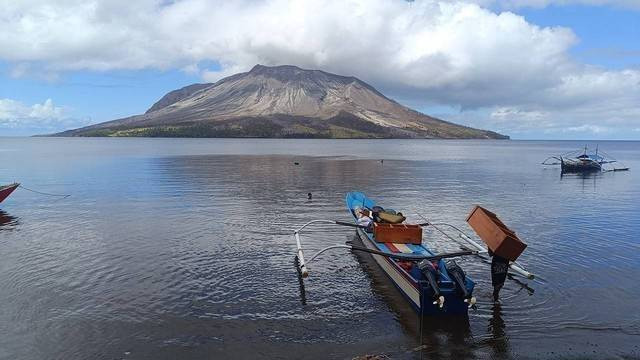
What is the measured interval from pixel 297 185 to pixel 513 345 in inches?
1899

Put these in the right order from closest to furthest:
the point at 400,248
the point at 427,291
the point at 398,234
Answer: the point at 427,291 → the point at 400,248 → the point at 398,234

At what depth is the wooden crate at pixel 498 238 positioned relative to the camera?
66.7ft

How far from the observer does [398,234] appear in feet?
84.9

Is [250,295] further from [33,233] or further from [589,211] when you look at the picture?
[589,211]

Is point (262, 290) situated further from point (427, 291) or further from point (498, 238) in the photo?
point (498, 238)

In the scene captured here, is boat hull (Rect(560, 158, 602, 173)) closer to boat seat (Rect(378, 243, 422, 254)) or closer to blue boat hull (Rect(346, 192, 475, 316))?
boat seat (Rect(378, 243, 422, 254))

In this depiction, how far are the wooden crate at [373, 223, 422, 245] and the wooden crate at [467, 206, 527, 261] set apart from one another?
3.61 metres

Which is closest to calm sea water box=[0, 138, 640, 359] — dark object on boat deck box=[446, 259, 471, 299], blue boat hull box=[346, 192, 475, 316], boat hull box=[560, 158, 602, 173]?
blue boat hull box=[346, 192, 475, 316]

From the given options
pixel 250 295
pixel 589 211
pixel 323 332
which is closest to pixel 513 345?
pixel 323 332

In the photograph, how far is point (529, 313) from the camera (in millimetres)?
20406

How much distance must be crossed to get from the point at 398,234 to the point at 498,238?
6.21 meters

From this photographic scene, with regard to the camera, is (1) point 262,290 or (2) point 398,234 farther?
(2) point 398,234

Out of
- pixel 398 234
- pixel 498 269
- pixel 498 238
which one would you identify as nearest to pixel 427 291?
pixel 498 269

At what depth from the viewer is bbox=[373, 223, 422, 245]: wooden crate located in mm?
25625
